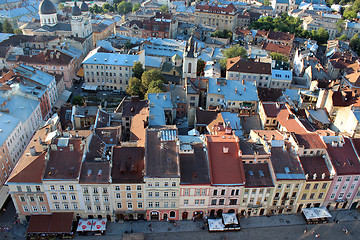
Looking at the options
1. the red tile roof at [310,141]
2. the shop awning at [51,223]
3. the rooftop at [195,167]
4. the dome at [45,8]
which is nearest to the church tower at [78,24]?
the dome at [45,8]

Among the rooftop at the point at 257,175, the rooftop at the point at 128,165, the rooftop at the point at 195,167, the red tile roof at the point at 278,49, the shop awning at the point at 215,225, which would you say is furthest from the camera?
the red tile roof at the point at 278,49

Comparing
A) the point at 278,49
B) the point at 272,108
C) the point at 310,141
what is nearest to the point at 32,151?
the point at 310,141

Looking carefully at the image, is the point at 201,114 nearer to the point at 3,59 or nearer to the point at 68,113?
the point at 68,113

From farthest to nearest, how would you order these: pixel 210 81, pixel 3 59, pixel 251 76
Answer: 1. pixel 3 59
2. pixel 251 76
3. pixel 210 81

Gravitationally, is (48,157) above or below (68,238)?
above

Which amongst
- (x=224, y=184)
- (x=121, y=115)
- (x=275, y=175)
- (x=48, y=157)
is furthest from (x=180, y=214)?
(x=121, y=115)

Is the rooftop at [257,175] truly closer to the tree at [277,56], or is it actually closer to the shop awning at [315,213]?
the shop awning at [315,213]

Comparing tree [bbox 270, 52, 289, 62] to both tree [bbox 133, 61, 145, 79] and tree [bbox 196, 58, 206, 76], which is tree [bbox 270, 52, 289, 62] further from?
tree [bbox 133, 61, 145, 79]

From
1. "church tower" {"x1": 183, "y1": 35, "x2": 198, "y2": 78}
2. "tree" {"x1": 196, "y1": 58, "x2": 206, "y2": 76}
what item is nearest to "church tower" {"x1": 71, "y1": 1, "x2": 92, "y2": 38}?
"tree" {"x1": 196, "y1": 58, "x2": 206, "y2": 76}
